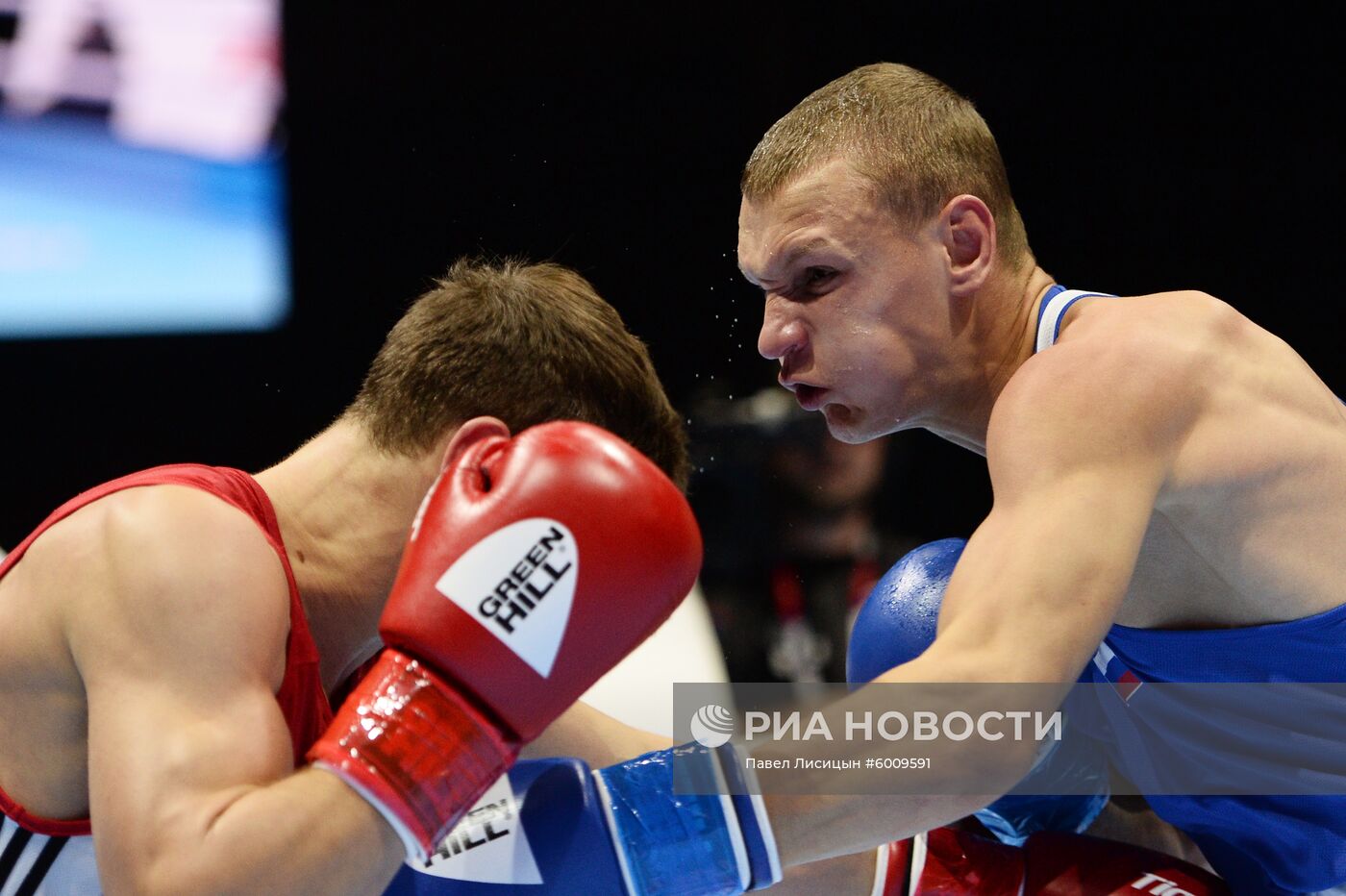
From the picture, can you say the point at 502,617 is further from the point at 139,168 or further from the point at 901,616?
the point at 139,168

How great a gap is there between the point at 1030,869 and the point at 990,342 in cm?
85

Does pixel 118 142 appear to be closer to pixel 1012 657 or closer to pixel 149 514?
pixel 149 514

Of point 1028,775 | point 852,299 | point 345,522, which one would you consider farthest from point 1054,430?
point 345,522

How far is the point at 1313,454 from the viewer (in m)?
1.71

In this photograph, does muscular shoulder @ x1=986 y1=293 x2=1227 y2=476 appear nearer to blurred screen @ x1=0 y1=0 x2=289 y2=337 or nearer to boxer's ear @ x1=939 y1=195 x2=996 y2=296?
boxer's ear @ x1=939 y1=195 x2=996 y2=296

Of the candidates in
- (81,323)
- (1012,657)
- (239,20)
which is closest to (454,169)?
(239,20)

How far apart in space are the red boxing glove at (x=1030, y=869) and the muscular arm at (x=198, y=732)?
3.12 ft

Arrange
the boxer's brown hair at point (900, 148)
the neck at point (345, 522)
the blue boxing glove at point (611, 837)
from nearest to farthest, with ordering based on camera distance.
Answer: the blue boxing glove at point (611, 837) < the neck at point (345, 522) < the boxer's brown hair at point (900, 148)

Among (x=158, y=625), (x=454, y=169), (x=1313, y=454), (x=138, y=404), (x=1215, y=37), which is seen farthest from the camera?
Answer: (x=1215, y=37)

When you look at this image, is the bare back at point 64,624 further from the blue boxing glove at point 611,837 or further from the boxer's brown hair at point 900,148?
the boxer's brown hair at point 900,148

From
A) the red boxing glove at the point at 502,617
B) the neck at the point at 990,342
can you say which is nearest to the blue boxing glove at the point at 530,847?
the red boxing glove at the point at 502,617

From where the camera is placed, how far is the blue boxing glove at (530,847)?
1499 mm

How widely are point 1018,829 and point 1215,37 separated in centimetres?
404

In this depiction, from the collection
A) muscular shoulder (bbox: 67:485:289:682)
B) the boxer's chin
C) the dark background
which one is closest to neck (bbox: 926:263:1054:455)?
the boxer's chin
